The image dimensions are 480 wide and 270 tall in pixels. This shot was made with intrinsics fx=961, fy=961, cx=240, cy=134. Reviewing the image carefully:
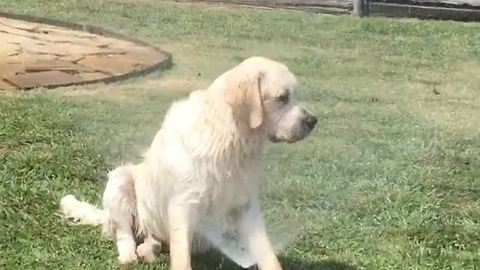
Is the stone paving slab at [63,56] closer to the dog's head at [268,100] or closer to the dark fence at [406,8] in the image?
the dark fence at [406,8]

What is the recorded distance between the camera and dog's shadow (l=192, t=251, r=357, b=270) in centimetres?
377

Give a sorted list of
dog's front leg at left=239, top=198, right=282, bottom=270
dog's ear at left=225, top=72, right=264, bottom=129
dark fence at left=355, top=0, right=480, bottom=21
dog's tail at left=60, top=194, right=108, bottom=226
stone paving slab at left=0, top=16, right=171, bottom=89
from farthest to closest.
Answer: dark fence at left=355, top=0, right=480, bottom=21 < stone paving slab at left=0, top=16, right=171, bottom=89 < dog's tail at left=60, top=194, right=108, bottom=226 < dog's front leg at left=239, top=198, right=282, bottom=270 < dog's ear at left=225, top=72, right=264, bottom=129

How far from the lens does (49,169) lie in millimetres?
4871

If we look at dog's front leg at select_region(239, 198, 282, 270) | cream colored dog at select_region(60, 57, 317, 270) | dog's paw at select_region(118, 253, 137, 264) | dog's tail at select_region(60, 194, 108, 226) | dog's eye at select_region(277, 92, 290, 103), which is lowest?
dog's paw at select_region(118, 253, 137, 264)

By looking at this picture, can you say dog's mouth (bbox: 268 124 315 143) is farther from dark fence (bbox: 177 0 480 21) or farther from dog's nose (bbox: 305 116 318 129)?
dark fence (bbox: 177 0 480 21)

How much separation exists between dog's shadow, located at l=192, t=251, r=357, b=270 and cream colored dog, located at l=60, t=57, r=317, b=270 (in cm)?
19

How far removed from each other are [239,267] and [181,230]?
362 mm

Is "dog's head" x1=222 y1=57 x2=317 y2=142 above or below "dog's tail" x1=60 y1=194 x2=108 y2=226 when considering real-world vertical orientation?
above

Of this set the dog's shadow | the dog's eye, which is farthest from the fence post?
the dog's eye

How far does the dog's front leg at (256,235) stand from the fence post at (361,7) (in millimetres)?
8383

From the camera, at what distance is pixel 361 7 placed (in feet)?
38.5

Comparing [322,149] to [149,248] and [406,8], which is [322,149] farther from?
[406,8]

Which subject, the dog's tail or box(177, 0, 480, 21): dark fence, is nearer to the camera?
the dog's tail

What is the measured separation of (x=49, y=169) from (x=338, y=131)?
80.6 inches
